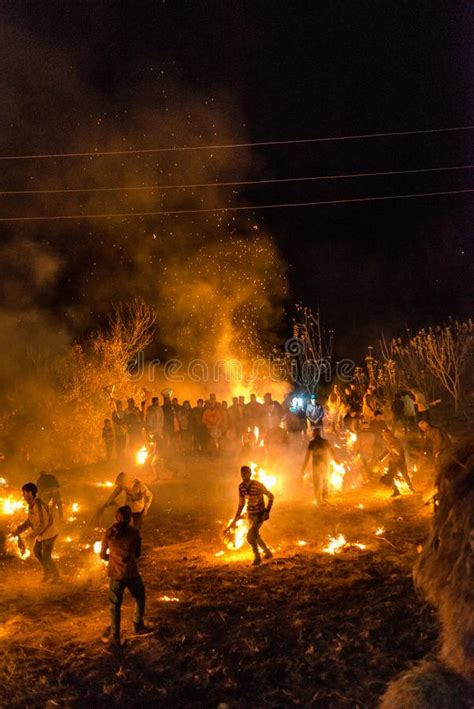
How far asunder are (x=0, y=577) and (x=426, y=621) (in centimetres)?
615

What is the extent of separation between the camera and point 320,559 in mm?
8461

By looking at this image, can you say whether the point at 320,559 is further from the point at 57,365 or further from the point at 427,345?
the point at 427,345

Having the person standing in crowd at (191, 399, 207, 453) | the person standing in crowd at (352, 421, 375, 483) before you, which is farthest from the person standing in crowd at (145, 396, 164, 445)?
the person standing in crowd at (352, 421, 375, 483)

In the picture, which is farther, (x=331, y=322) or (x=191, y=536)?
(x=331, y=322)

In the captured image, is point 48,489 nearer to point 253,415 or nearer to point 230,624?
point 230,624

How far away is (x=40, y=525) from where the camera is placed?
811 centimetres

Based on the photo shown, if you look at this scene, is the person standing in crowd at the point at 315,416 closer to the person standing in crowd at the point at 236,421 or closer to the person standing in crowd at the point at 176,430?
the person standing in crowd at the point at 236,421

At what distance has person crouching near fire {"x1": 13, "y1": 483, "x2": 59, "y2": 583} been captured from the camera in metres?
8.11

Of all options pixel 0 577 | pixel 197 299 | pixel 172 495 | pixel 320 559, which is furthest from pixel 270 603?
pixel 197 299

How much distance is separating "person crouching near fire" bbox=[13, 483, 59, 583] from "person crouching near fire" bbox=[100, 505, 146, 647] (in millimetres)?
2005

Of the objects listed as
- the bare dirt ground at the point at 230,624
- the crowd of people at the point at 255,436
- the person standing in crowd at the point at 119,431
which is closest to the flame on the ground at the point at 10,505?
the crowd of people at the point at 255,436

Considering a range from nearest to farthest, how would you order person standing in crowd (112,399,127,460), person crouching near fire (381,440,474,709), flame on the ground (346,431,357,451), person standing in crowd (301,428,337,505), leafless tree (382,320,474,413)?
1. person crouching near fire (381,440,474,709)
2. person standing in crowd (301,428,337,505)
3. flame on the ground (346,431,357,451)
4. person standing in crowd (112,399,127,460)
5. leafless tree (382,320,474,413)

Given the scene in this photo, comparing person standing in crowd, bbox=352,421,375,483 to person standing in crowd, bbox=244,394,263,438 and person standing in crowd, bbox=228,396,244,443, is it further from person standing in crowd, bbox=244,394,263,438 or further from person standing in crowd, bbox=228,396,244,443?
person standing in crowd, bbox=228,396,244,443

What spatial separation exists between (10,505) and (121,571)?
6986mm
